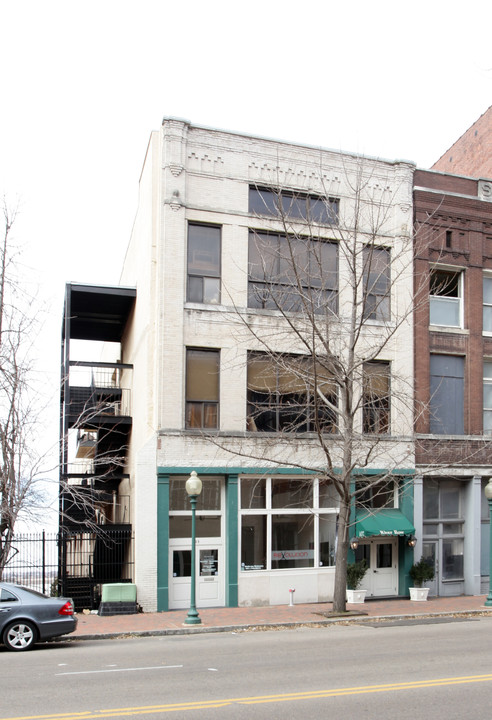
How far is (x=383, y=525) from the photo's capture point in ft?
77.8

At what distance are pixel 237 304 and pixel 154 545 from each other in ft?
24.5

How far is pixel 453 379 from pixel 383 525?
5.72m

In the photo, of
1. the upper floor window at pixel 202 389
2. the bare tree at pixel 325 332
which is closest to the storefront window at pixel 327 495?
the bare tree at pixel 325 332

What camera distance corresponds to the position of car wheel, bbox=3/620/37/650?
14.7 metres

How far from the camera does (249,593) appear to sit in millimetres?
22641

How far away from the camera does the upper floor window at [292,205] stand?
24.5m

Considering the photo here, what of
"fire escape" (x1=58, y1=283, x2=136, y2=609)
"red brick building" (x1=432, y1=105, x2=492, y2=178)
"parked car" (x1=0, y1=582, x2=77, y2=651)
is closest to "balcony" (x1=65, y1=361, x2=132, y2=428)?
"fire escape" (x1=58, y1=283, x2=136, y2=609)

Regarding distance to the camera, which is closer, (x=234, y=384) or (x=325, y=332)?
(x=325, y=332)

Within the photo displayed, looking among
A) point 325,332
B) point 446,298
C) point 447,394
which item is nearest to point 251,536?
point 325,332

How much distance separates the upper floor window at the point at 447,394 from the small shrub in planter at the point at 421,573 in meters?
4.33

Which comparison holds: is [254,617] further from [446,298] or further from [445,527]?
[446,298]

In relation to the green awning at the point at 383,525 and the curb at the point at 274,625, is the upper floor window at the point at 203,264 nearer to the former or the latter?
the green awning at the point at 383,525

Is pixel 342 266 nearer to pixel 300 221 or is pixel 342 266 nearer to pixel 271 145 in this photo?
pixel 300 221

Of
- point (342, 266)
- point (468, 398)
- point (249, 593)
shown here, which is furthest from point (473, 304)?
point (249, 593)
